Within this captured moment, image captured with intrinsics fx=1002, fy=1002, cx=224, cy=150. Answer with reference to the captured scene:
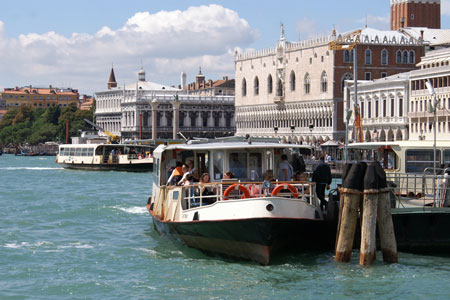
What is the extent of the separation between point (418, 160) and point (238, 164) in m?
5.93

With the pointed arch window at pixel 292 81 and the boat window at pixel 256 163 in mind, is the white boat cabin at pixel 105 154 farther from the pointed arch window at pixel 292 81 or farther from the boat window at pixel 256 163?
the boat window at pixel 256 163

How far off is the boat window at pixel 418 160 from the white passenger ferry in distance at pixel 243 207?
3.98 meters

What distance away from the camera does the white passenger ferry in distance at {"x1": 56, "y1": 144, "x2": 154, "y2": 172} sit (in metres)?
59.2

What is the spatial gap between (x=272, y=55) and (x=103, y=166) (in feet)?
128

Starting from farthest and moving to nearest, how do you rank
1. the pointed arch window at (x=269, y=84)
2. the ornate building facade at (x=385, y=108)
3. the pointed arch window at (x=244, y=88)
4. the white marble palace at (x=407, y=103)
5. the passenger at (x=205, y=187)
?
the pointed arch window at (x=244, y=88) → the pointed arch window at (x=269, y=84) → the ornate building facade at (x=385, y=108) → the white marble palace at (x=407, y=103) → the passenger at (x=205, y=187)

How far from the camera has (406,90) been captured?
66.9 metres

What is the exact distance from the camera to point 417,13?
91312 mm

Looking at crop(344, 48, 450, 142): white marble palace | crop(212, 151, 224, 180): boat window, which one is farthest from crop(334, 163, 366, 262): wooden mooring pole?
crop(344, 48, 450, 142): white marble palace

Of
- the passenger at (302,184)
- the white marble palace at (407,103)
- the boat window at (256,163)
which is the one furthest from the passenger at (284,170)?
→ the white marble palace at (407,103)

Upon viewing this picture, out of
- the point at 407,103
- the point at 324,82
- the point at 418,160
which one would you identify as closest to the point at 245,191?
the point at 418,160

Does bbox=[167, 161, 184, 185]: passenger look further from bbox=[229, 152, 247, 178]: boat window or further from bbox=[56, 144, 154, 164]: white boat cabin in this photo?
bbox=[56, 144, 154, 164]: white boat cabin

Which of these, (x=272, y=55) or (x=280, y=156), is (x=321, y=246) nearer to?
(x=280, y=156)

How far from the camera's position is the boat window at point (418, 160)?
2350 centimetres

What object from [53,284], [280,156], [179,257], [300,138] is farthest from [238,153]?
[300,138]
